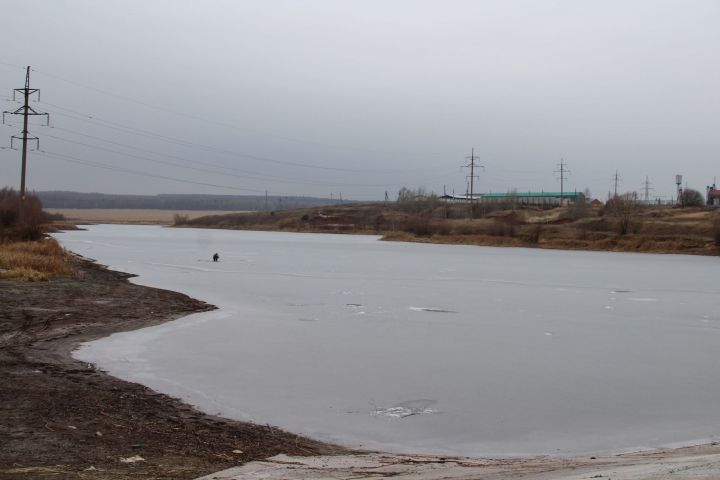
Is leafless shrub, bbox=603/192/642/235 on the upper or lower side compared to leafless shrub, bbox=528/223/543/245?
upper

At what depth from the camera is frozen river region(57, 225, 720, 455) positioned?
6.51 m

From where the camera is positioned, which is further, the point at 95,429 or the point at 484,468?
the point at 95,429

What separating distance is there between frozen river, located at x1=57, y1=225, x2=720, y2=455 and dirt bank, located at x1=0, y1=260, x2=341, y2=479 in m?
0.41

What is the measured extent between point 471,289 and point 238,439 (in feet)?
46.0

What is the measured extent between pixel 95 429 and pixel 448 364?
480 centimetres

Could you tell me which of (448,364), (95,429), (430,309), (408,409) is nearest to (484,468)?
(408,409)

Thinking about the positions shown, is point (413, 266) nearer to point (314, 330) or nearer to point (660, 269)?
point (660, 269)

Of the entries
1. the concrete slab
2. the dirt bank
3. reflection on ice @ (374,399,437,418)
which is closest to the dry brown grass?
the dirt bank

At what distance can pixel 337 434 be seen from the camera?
6.25m

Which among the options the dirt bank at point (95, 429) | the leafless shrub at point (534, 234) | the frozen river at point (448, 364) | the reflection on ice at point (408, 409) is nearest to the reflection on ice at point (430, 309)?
the frozen river at point (448, 364)

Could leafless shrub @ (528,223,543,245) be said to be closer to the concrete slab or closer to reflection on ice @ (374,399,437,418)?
reflection on ice @ (374,399,437,418)

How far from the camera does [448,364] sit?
9242 mm

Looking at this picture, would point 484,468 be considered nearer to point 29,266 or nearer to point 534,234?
point 29,266

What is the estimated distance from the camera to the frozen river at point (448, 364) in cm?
651
